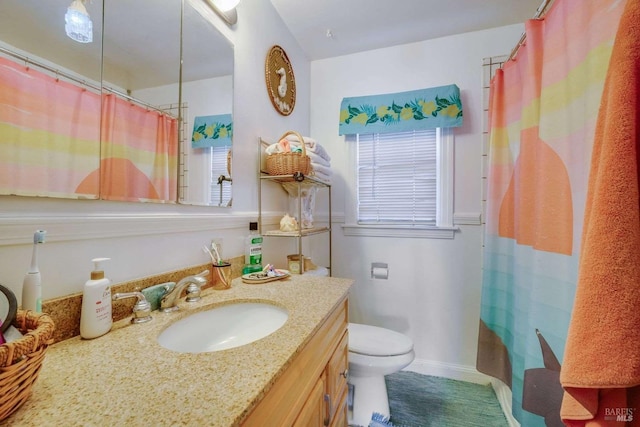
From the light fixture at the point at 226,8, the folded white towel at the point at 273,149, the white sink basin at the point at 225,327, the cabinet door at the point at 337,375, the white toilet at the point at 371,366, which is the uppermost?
the light fixture at the point at 226,8

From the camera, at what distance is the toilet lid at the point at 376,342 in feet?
4.30

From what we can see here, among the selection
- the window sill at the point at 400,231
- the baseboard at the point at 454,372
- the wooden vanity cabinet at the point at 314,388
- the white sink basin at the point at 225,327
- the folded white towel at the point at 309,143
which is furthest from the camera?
the window sill at the point at 400,231

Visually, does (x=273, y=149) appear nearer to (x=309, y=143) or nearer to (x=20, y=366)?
(x=309, y=143)

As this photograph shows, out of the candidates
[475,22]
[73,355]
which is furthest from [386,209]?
[73,355]

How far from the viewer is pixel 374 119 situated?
1.86m

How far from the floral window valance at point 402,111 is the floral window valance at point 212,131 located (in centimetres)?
101

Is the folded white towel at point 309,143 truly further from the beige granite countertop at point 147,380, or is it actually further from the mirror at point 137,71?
the beige granite countertop at point 147,380

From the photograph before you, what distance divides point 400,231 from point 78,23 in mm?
1839

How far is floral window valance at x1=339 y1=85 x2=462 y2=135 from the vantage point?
1.71 meters

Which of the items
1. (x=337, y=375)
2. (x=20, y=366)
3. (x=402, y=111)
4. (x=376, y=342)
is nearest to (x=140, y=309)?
(x=20, y=366)

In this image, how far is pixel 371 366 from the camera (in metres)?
1.28

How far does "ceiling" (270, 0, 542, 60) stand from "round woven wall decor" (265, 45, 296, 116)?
0.85ft

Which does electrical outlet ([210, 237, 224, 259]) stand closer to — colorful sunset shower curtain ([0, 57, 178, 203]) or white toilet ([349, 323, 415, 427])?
colorful sunset shower curtain ([0, 57, 178, 203])

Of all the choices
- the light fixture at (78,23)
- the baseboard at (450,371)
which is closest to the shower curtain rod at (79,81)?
the light fixture at (78,23)
